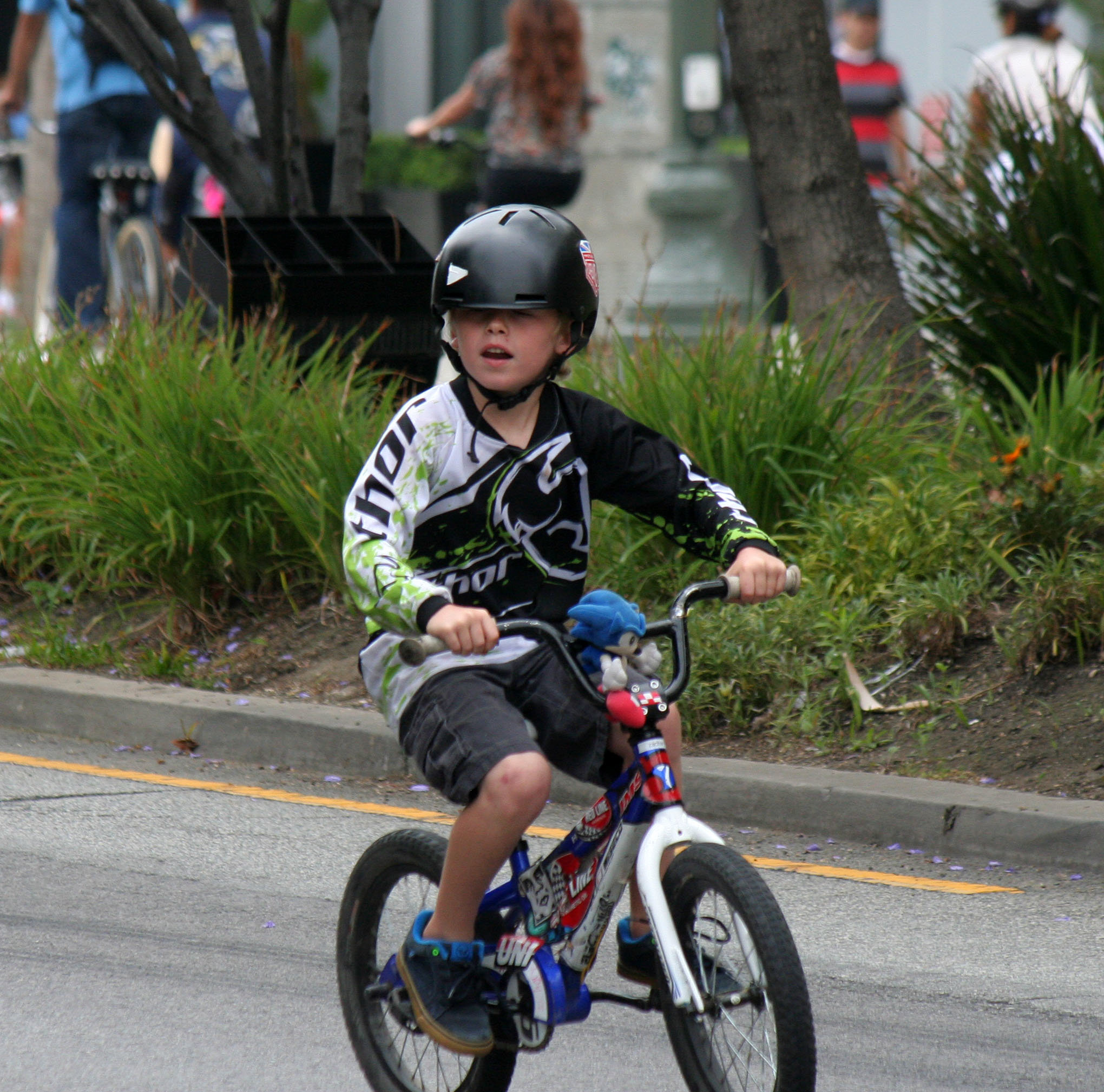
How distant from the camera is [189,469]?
23.5ft

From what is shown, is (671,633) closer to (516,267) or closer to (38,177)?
(516,267)

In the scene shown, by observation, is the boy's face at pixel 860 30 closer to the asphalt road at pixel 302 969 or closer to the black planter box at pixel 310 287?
the black planter box at pixel 310 287

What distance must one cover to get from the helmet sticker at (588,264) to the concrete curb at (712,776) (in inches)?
91.9

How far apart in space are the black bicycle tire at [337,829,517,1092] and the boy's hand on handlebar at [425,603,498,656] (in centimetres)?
67

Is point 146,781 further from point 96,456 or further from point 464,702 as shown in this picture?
point 464,702

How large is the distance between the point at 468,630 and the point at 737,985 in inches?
28.1

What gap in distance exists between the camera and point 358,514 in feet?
11.3

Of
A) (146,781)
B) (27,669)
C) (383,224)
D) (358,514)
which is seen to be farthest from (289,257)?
(358,514)

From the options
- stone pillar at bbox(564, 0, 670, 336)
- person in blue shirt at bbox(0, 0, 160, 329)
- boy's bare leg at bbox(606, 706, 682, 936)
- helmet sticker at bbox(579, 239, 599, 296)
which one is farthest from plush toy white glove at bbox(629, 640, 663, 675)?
stone pillar at bbox(564, 0, 670, 336)

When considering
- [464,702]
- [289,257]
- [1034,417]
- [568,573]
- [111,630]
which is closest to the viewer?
[464,702]

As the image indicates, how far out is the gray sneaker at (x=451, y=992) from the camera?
3.40 metres

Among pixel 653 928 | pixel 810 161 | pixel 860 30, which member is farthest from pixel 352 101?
pixel 653 928

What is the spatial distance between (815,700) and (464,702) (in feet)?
9.51

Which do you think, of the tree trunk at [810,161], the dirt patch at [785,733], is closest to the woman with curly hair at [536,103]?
the tree trunk at [810,161]
